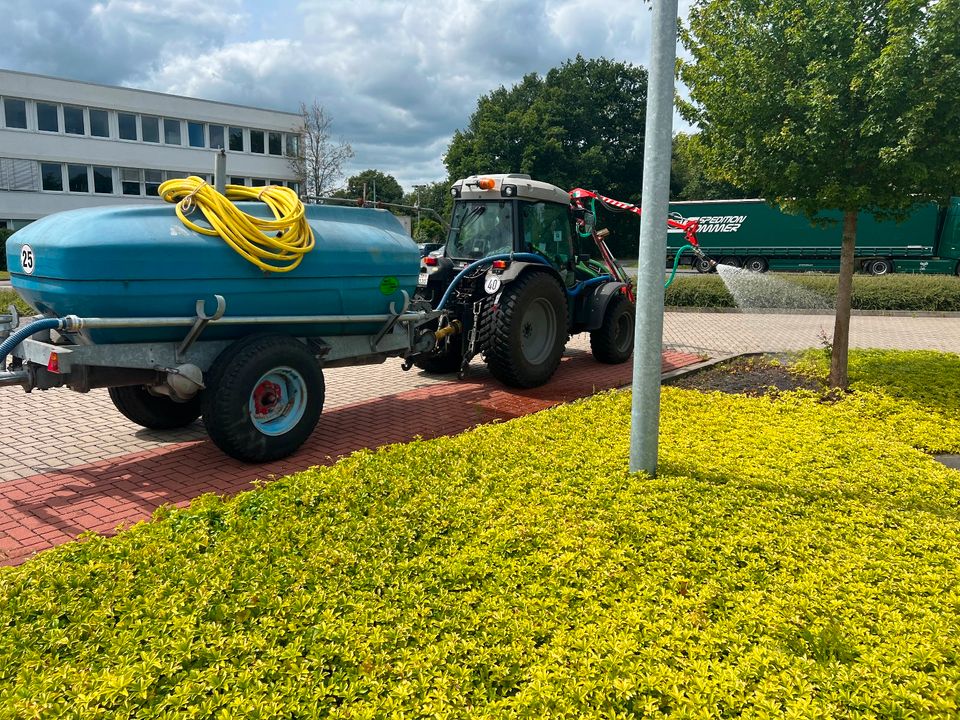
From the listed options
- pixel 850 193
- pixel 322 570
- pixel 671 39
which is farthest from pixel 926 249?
pixel 322 570

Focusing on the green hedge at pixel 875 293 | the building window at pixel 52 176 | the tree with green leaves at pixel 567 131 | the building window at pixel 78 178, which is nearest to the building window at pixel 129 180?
the building window at pixel 78 178

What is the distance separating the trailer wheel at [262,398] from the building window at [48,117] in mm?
33577

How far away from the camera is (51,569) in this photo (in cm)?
329

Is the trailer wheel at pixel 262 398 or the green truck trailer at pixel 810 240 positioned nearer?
the trailer wheel at pixel 262 398

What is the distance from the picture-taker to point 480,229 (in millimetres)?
8102

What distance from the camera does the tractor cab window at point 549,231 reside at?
25.8 feet

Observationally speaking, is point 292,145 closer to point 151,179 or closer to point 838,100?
point 151,179

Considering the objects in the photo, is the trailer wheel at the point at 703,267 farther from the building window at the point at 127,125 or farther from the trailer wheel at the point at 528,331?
the building window at the point at 127,125

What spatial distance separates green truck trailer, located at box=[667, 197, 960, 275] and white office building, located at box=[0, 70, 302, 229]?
23.3 meters

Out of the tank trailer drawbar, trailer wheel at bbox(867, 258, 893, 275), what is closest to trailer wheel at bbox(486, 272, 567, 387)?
the tank trailer drawbar

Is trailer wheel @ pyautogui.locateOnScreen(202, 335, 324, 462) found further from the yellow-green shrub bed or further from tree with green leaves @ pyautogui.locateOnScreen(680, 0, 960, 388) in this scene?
tree with green leaves @ pyautogui.locateOnScreen(680, 0, 960, 388)

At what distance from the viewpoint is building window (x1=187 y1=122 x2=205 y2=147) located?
3566 cm

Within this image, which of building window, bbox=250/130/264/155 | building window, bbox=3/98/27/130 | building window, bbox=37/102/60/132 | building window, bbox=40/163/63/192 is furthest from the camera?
building window, bbox=250/130/264/155

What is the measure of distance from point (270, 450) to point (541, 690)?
326 cm
